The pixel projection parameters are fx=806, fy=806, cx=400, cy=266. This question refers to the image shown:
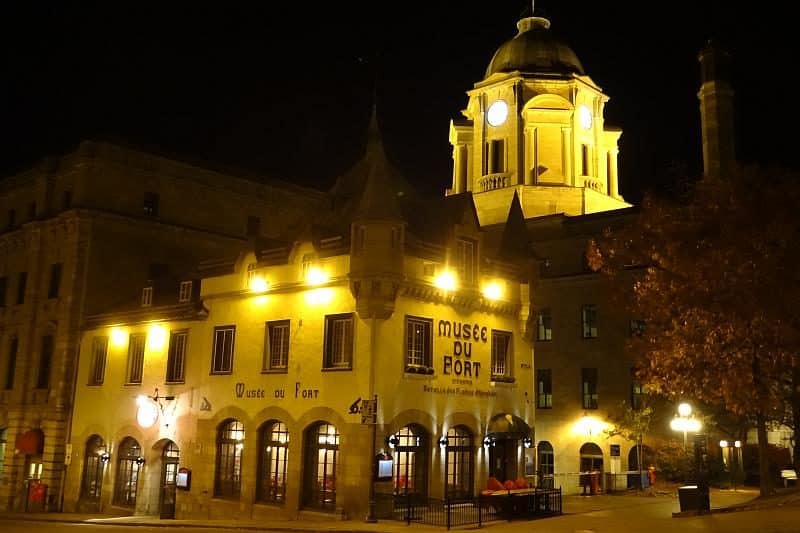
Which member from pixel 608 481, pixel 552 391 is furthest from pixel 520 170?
pixel 608 481

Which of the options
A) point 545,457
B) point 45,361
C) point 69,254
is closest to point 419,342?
point 545,457

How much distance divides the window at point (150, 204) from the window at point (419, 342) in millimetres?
21940

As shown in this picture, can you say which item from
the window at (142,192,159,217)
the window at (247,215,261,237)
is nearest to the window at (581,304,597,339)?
the window at (247,215,261,237)

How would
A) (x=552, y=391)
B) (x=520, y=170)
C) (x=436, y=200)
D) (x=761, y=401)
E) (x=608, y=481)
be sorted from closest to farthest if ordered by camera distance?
1. (x=761, y=401)
2. (x=436, y=200)
3. (x=608, y=481)
4. (x=552, y=391)
5. (x=520, y=170)

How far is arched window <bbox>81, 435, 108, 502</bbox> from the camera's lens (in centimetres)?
3750

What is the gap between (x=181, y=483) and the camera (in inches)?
1241

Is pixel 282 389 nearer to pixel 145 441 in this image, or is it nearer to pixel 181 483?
pixel 181 483

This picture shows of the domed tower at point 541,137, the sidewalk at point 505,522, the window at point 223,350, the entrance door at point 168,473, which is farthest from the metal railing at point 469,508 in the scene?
the domed tower at point 541,137

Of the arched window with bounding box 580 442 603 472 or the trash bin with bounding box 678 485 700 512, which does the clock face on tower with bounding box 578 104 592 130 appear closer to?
the arched window with bounding box 580 442 603 472

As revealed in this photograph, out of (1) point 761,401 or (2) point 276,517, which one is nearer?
(1) point 761,401

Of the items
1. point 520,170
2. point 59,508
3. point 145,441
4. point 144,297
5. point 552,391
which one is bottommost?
point 59,508

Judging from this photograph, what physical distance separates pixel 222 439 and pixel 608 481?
17.5 m

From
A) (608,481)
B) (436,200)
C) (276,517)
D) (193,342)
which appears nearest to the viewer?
(276,517)

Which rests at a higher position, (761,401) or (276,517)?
(761,401)
